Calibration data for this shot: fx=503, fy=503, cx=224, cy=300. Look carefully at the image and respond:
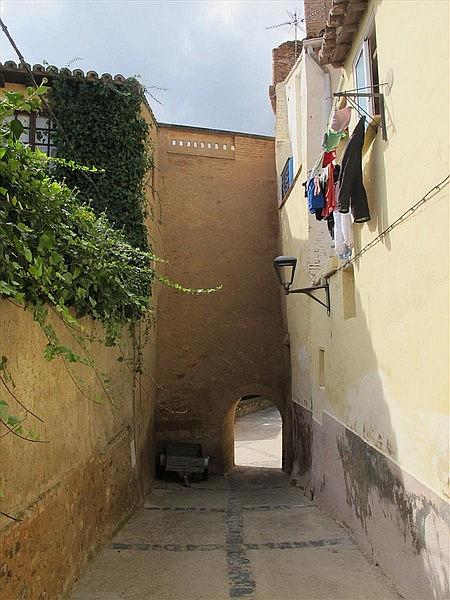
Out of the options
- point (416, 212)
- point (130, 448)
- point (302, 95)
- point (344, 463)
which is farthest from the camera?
point (302, 95)

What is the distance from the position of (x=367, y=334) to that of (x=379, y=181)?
1772 millimetres

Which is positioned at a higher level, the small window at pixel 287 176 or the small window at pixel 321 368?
the small window at pixel 287 176

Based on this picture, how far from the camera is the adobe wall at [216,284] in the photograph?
13.1 m

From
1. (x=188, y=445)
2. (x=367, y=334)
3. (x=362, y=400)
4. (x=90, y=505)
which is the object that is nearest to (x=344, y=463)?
(x=362, y=400)

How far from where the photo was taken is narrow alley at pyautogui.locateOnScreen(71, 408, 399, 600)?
4.66 meters

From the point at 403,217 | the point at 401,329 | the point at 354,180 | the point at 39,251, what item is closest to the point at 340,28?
the point at 354,180

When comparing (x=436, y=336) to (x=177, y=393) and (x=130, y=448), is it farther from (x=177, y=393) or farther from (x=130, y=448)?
(x=177, y=393)

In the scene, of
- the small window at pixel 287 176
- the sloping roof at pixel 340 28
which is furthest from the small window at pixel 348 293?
the small window at pixel 287 176

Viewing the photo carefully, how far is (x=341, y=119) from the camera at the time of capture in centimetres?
630

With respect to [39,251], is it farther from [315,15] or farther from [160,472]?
[315,15]

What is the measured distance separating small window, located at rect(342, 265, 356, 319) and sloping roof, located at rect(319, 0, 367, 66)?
2.78 metres

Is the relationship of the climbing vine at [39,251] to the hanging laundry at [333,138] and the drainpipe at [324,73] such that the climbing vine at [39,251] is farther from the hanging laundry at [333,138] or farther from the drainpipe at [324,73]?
the drainpipe at [324,73]

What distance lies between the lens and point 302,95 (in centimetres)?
1066

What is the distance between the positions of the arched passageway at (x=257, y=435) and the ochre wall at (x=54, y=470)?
9984 mm
